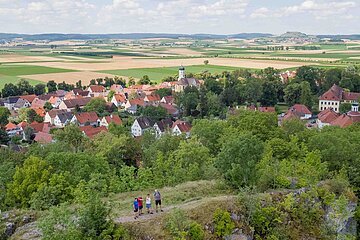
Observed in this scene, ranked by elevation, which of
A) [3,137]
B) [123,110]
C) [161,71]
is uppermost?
[161,71]

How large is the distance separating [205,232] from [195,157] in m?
15.4

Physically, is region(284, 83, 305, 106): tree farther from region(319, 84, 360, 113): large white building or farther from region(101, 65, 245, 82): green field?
region(101, 65, 245, 82): green field

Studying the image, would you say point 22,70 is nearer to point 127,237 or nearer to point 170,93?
point 170,93

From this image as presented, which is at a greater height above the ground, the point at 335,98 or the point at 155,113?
the point at 335,98

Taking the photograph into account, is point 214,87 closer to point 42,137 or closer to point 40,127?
point 40,127

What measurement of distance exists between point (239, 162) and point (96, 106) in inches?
2649

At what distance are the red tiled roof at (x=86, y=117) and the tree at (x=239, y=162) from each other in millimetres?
56759

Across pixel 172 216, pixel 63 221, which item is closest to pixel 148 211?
pixel 172 216

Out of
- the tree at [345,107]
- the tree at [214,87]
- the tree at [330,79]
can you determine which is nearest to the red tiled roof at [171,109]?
the tree at [214,87]

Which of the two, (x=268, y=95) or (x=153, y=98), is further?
(x=153, y=98)

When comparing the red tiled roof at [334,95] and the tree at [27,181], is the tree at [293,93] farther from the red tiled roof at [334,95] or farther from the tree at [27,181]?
the tree at [27,181]

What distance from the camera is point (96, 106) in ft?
292

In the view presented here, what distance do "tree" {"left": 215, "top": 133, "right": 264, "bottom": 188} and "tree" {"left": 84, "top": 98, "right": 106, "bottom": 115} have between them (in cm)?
6392

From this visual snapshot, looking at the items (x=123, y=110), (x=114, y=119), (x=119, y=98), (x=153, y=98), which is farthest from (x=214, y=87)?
(x=114, y=119)
